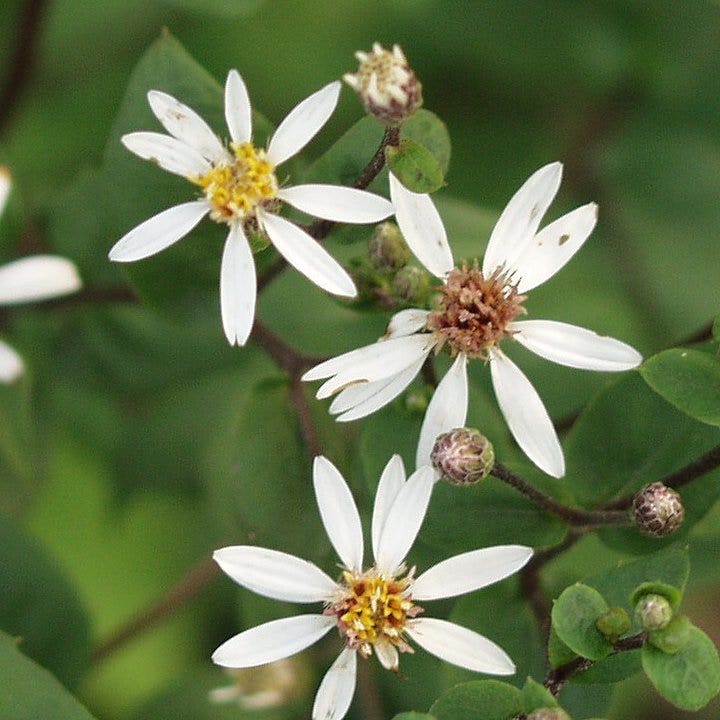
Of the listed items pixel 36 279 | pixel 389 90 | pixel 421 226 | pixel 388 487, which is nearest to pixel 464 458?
pixel 388 487

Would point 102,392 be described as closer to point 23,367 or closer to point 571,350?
point 23,367

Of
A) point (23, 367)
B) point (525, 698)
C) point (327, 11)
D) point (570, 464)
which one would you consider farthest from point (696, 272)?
point (525, 698)

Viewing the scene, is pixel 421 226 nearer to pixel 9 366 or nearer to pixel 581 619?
pixel 581 619

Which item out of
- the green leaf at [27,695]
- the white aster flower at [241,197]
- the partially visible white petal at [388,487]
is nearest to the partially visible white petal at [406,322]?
the white aster flower at [241,197]

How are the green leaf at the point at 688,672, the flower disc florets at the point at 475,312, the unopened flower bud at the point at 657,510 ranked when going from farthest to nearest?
the flower disc florets at the point at 475,312 < the unopened flower bud at the point at 657,510 < the green leaf at the point at 688,672

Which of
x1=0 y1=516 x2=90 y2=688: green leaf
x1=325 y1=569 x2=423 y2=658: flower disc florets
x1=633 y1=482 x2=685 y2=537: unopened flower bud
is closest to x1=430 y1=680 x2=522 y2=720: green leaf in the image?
x1=325 y1=569 x2=423 y2=658: flower disc florets

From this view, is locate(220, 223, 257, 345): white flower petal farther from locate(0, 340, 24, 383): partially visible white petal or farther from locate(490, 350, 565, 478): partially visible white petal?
locate(0, 340, 24, 383): partially visible white petal

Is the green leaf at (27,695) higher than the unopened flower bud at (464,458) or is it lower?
lower

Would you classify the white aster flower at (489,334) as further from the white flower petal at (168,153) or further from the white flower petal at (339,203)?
the white flower petal at (168,153)
